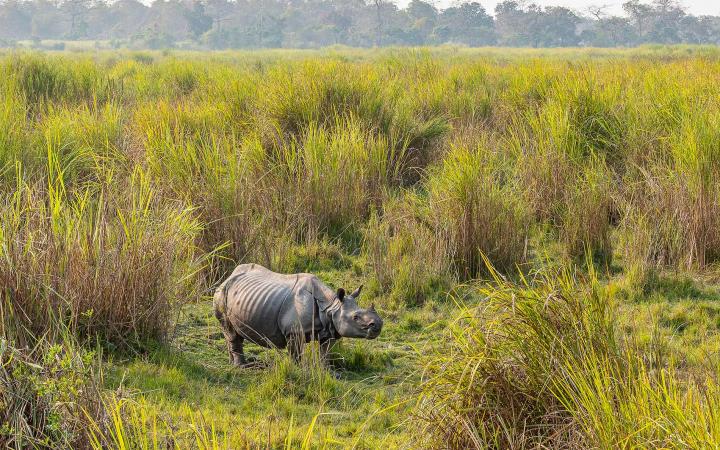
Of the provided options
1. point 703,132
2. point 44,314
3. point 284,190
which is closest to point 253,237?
point 284,190

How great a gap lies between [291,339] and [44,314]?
4.28ft

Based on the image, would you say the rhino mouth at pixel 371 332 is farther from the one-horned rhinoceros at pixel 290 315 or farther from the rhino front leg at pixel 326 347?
the rhino front leg at pixel 326 347

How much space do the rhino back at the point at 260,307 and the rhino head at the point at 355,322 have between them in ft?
1.05

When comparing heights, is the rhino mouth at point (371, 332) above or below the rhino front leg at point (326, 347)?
above

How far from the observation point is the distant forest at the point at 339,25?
8594 centimetres

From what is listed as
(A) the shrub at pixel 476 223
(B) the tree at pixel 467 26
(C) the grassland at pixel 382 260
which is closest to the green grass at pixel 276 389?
(C) the grassland at pixel 382 260

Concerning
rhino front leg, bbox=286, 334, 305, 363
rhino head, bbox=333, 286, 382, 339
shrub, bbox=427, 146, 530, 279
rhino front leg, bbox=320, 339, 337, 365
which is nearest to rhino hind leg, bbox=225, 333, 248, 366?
rhino front leg, bbox=286, 334, 305, 363

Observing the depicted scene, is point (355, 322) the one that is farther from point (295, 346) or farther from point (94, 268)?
point (94, 268)

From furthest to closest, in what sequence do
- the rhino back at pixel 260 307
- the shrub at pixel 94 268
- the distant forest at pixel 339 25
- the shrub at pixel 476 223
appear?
1. the distant forest at pixel 339 25
2. the shrub at pixel 476 223
3. the rhino back at pixel 260 307
4. the shrub at pixel 94 268

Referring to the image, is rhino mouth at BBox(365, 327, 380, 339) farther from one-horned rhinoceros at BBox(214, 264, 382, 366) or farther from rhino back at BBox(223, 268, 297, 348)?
rhino back at BBox(223, 268, 297, 348)

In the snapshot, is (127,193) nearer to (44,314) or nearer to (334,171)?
(44,314)

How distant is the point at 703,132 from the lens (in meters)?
6.82

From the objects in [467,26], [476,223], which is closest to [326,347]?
[476,223]

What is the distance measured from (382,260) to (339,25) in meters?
89.6
